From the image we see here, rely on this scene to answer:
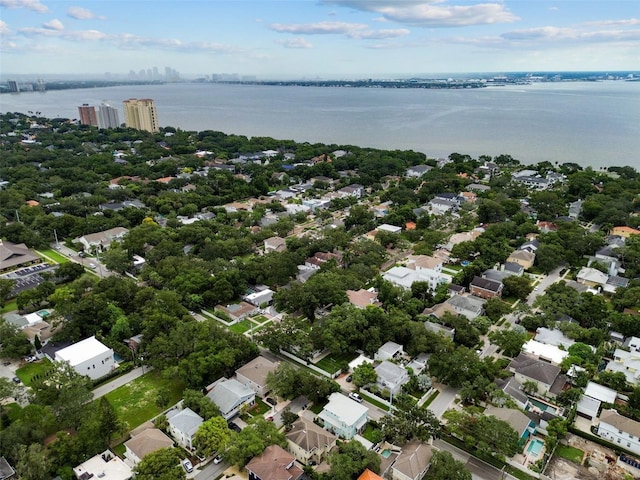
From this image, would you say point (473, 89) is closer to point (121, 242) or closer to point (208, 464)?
point (121, 242)

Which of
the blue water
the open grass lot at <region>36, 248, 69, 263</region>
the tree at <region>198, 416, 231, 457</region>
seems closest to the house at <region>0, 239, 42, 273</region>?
the open grass lot at <region>36, 248, 69, 263</region>

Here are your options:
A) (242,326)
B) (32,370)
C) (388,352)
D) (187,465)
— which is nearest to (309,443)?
(187,465)

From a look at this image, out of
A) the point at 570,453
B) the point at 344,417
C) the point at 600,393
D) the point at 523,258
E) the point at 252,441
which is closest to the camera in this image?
the point at 252,441

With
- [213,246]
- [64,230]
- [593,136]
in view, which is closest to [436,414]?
[213,246]

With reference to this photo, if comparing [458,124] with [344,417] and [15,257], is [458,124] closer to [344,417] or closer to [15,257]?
[15,257]

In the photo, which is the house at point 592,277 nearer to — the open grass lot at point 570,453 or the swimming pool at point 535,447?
the open grass lot at point 570,453

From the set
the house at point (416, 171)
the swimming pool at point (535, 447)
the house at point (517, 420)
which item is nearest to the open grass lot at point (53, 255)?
the house at point (517, 420)
